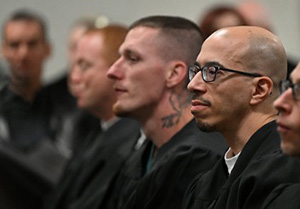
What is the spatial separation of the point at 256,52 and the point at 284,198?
51 centimetres

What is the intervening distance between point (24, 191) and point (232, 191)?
8.90 feet

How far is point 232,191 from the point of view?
2.67 metres

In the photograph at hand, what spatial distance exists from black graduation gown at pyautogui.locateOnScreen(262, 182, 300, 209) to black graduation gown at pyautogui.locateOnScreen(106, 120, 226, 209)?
26.0 inches

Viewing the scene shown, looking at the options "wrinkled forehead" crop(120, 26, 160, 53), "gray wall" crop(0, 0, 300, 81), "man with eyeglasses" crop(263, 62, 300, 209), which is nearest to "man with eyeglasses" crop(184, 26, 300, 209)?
"man with eyeglasses" crop(263, 62, 300, 209)

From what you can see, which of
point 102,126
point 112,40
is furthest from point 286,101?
point 102,126

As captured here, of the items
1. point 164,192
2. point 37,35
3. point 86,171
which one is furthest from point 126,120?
point 37,35

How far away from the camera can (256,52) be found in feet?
9.20

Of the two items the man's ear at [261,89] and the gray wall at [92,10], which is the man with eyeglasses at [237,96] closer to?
the man's ear at [261,89]

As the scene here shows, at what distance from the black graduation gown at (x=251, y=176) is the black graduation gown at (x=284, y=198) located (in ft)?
0.12

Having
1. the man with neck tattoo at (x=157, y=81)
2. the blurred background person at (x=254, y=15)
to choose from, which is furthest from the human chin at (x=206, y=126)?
the blurred background person at (x=254, y=15)

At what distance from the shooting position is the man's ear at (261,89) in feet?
9.14

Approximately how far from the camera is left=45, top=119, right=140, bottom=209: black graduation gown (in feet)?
13.4

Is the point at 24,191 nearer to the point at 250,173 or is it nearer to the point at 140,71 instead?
the point at 140,71

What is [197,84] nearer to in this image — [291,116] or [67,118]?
[291,116]
